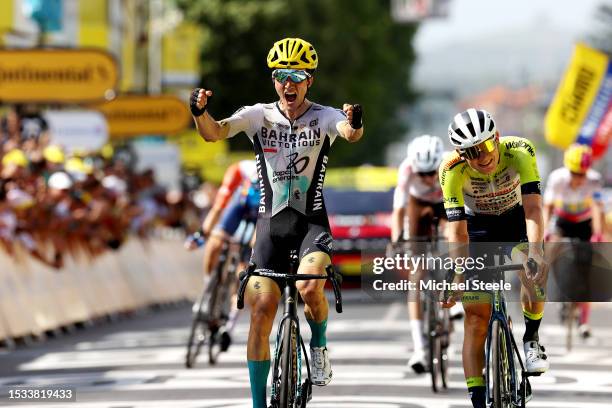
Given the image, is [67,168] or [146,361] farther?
[67,168]

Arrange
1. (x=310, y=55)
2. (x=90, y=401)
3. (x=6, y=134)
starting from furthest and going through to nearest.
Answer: (x=6, y=134), (x=90, y=401), (x=310, y=55)

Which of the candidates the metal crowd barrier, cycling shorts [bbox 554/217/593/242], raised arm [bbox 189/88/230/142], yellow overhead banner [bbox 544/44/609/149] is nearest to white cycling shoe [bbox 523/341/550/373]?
raised arm [bbox 189/88/230/142]

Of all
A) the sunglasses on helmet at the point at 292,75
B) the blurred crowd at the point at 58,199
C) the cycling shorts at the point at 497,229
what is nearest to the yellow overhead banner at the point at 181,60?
the blurred crowd at the point at 58,199

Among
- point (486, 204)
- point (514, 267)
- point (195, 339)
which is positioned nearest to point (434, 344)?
point (195, 339)

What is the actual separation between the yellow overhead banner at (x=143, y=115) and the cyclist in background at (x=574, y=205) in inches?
557

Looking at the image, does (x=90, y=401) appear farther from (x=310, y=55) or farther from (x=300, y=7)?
(x=300, y=7)

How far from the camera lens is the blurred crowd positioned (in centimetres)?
1878

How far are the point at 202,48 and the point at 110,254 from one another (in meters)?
32.5

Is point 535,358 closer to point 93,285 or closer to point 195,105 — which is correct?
point 195,105

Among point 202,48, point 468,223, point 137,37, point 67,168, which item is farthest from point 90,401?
point 202,48

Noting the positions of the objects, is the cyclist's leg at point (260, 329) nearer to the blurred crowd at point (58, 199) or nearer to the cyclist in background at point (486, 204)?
the cyclist in background at point (486, 204)

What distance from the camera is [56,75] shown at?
2475 cm

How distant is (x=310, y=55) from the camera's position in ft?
32.8

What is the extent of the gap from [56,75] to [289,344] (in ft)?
51.6
